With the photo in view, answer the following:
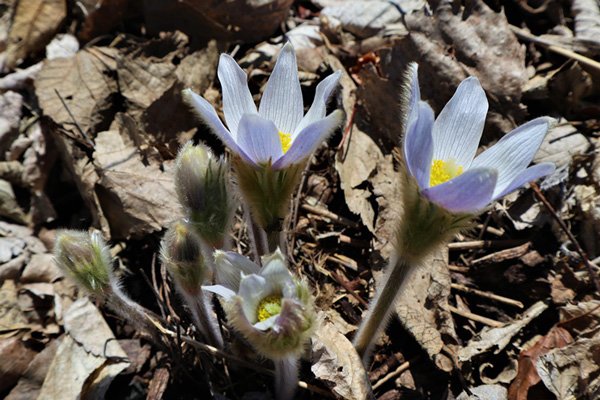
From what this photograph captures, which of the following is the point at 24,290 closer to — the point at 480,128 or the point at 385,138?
the point at 385,138

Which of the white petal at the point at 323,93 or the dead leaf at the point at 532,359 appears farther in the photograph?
the dead leaf at the point at 532,359

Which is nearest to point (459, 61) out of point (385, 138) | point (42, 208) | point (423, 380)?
point (385, 138)

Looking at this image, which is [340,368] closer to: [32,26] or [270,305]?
[270,305]

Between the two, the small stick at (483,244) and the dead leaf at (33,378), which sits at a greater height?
the small stick at (483,244)

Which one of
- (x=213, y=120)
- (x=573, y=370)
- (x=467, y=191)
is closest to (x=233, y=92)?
(x=213, y=120)

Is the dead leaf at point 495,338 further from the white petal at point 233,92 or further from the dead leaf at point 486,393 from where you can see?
the white petal at point 233,92

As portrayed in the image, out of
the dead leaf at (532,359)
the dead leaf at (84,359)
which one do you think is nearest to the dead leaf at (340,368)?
the dead leaf at (532,359)
